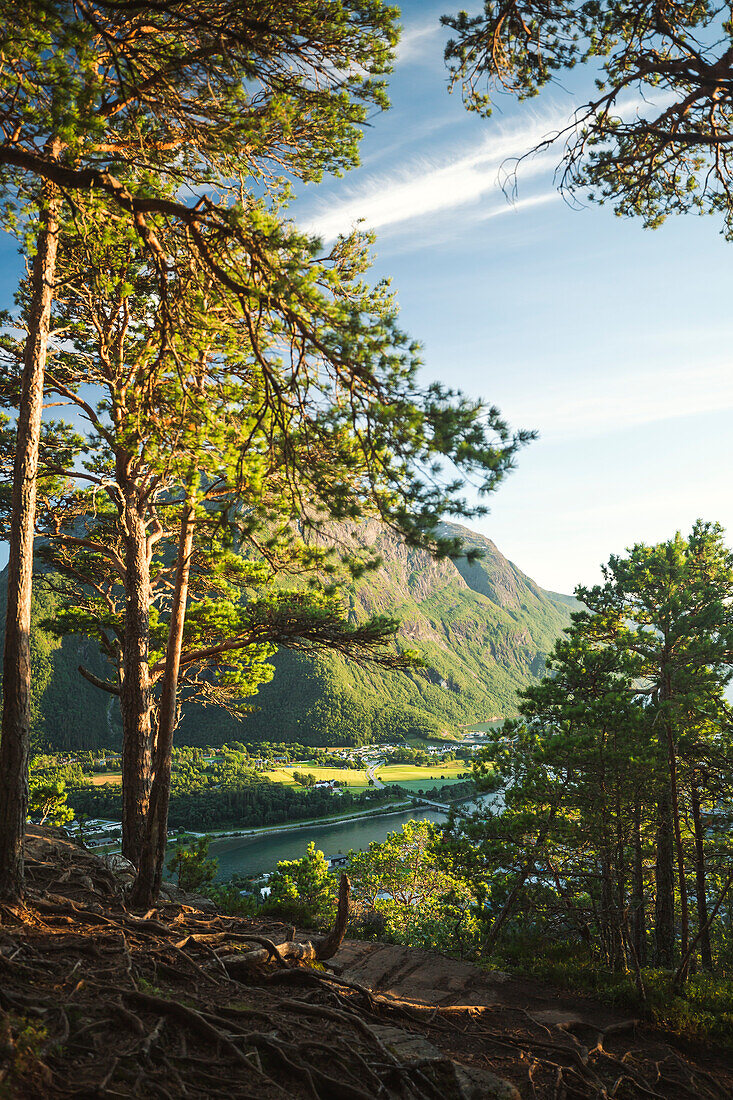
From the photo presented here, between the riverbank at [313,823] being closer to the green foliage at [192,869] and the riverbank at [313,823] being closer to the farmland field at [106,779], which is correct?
the farmland field at [106,779]

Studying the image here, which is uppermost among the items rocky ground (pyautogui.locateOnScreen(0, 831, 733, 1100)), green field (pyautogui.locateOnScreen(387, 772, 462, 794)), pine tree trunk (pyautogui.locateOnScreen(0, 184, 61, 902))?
pine tree trunk (pyautogui.locateOnScreen(0, 184, 61, 902))

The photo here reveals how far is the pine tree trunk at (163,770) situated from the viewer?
6137 mm

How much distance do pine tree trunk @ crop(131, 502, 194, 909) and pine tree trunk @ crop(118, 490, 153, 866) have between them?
2.87ft

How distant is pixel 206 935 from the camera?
456cm

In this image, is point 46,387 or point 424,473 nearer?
point 424,473

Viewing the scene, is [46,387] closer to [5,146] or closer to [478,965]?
[5,146]

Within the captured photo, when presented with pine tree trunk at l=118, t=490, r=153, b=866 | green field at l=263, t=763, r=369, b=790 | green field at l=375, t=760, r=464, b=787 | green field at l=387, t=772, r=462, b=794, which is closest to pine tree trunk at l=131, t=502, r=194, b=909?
pine tree trunk at l=118, t=490, r=153, b=866

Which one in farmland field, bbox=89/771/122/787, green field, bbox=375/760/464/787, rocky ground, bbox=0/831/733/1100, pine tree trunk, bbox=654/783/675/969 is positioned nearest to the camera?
rocky ground, bbox=0/831/733/1100

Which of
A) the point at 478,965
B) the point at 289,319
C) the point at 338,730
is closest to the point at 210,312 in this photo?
the point at 289,319

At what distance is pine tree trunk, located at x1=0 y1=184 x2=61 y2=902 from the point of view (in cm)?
473

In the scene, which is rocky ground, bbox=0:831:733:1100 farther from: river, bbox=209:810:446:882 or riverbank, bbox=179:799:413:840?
riverbank, bbox=179:799:413:840

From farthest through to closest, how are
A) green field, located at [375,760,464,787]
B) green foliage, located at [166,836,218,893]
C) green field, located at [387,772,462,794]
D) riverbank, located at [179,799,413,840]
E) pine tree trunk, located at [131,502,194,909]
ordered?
green field, located at [375,760,464,787] → green field, located at [387,772,462,794] → riverbank, located at [179,799,413,840] → green foliage, located at [166,836,218,893] → pine tree trunk, located at [131,502,194,909]

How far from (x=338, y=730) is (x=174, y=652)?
105m

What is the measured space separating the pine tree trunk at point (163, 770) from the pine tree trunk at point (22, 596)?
1717mm
